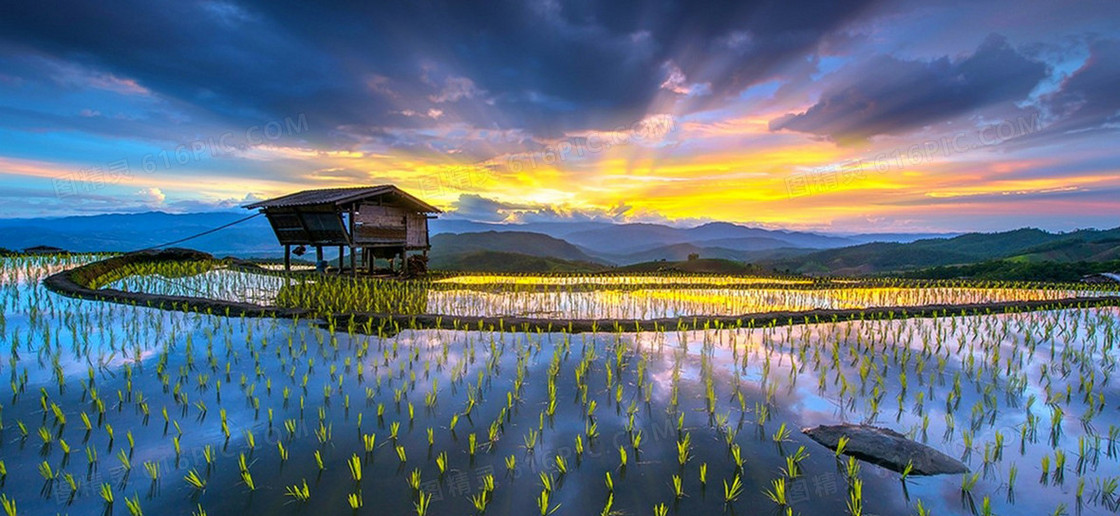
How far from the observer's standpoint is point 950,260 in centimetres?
5009

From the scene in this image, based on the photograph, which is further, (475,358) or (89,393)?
(475,358)

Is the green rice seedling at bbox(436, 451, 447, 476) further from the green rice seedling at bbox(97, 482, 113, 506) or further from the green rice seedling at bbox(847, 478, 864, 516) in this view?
the green rice seedling at bbox(847, 478, 864, 516)

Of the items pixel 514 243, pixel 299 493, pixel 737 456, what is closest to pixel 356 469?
pixel 299 493

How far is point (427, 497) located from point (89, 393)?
173 inches

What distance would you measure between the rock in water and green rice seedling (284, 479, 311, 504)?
4145 millimetres

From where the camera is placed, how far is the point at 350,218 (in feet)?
49.2

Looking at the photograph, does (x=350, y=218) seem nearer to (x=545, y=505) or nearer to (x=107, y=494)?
(x=107, y=494)

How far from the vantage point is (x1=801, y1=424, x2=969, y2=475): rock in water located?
11.6 feet

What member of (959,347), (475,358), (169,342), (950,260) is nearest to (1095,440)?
(959,347)

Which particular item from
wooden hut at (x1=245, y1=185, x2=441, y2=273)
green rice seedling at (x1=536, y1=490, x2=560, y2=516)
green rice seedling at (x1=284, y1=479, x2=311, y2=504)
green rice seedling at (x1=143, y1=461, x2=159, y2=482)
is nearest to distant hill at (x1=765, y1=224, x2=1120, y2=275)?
wooden hut at (x1=245, y1=185, x2=441, y2=273)

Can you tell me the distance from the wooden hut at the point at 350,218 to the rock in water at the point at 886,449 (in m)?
13.9

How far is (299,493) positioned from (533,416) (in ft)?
6.76

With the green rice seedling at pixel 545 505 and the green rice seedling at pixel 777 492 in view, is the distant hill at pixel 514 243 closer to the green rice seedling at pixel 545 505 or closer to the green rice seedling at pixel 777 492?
the green rice seedling at pixel 777 492

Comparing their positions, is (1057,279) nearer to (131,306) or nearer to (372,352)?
(372,352)
